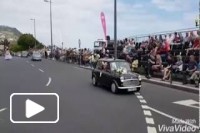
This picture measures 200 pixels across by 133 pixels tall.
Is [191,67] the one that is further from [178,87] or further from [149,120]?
[149,120]

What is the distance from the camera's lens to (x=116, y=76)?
1750cm

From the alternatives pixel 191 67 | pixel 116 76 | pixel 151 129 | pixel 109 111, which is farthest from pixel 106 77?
pixel 151 129

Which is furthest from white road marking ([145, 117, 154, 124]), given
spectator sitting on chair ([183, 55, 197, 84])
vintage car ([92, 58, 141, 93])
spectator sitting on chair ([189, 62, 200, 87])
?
spectator sitting on chair ([183, 55, 197, 84])

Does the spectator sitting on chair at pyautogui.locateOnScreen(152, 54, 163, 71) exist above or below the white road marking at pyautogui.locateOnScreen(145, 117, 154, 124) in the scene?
above

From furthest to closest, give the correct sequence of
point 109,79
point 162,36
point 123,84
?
point 162,36
point 109,79
point 123,84

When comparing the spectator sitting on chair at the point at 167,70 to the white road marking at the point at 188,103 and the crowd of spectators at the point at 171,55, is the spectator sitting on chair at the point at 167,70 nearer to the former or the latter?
the crowd of spectators at the point at 171,55

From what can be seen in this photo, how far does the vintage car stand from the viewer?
56.1 ft

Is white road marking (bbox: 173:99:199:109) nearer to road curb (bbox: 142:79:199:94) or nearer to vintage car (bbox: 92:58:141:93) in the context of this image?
road curb (bbox: 142:79:199:94)

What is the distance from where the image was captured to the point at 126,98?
51.6 feet

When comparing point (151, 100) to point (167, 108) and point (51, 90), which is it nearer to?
point (167, 108)

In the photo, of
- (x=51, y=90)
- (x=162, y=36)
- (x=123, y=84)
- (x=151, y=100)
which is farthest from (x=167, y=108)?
(x=162, y=36)

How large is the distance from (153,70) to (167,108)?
11.1m
